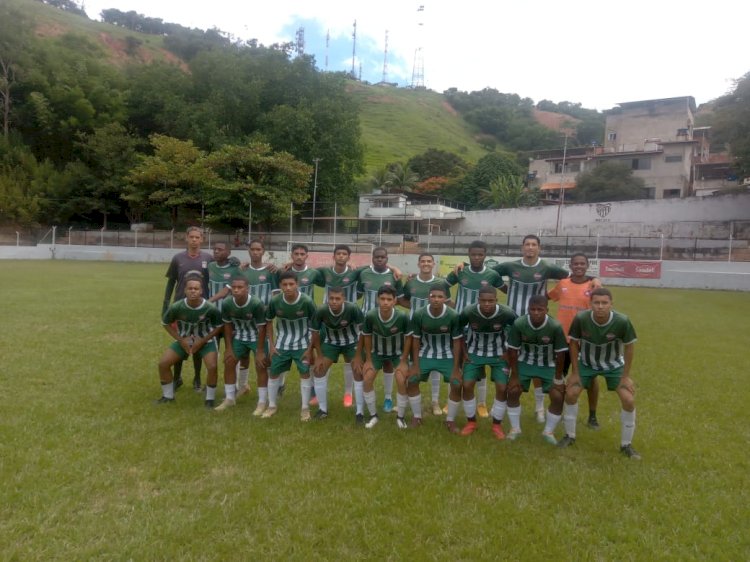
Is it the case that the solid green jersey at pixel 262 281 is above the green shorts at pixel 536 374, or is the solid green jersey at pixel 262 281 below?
above

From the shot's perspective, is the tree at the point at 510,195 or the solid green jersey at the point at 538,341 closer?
the solid green jersey at the point at 538,341

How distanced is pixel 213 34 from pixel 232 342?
278 ft

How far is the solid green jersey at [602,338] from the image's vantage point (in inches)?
203

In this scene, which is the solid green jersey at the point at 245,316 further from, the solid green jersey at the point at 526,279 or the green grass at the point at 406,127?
the green grass at the point at 406,127

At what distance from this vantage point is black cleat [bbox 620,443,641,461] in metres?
4.92

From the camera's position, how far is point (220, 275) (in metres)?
7.16

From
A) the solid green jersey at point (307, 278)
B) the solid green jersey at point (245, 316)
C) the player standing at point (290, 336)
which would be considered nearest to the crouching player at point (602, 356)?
the player standing at point (290, 336)

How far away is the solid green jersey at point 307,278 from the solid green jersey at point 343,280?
4cm

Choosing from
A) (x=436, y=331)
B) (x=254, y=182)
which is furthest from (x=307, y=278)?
(x=254, y=182)

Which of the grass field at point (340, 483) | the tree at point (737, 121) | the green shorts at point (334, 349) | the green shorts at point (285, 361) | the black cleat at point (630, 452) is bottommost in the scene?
the grass field at point (340, 483)

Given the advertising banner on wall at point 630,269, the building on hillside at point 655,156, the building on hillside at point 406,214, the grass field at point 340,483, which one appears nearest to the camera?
the grass field at point 340,483

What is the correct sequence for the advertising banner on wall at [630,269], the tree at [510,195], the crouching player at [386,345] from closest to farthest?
the crouching player at [386,345] → the advertising banner on wall at [630,269] → the tree at [510,195]

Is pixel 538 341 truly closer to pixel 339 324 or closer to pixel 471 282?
pixel 471 282

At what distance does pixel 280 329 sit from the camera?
623 cm
